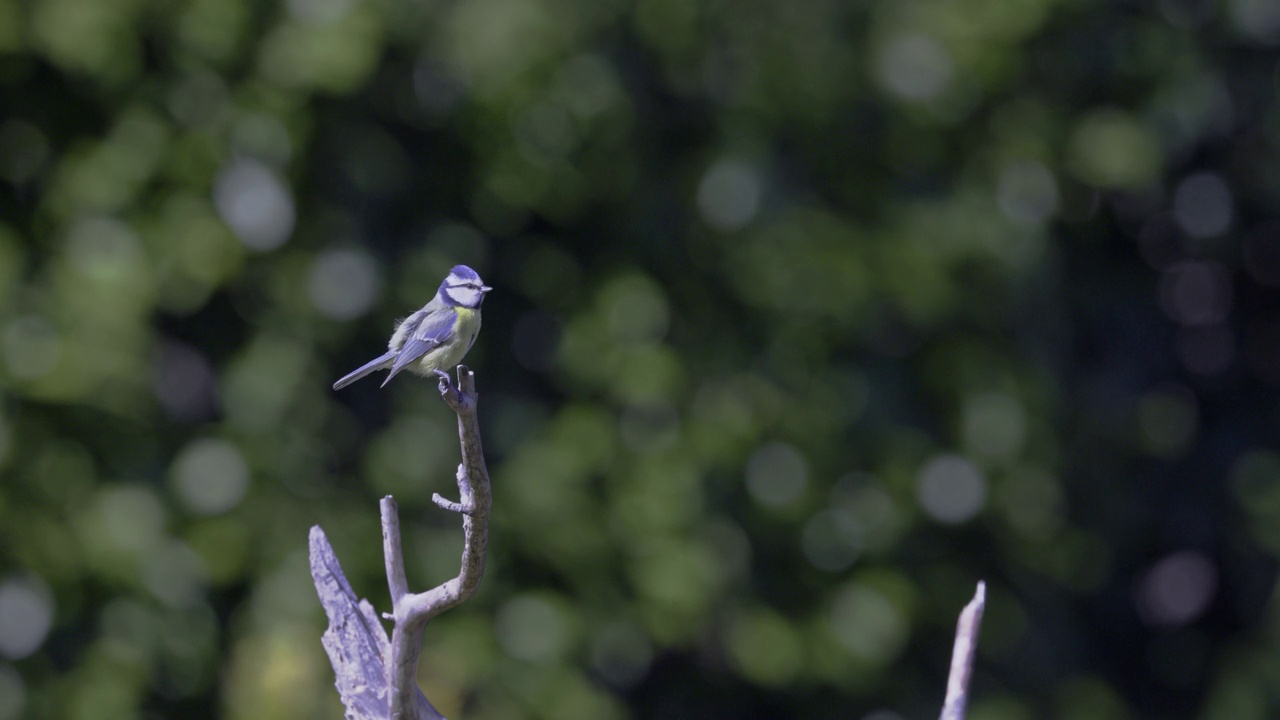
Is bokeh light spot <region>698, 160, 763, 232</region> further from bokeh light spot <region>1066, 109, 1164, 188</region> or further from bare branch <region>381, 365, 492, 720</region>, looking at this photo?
bare branch <region>381, 365, 492, 720</region>

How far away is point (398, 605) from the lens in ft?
5.80

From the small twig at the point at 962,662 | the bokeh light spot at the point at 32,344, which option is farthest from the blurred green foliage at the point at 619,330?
the small twig at the point at 962,662

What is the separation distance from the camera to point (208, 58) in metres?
4.00

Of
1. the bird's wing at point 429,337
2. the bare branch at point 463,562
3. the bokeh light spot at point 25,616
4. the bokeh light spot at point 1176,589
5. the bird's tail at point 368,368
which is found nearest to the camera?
the bare branch at point 463,562

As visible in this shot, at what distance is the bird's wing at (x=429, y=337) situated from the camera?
6.60 ft

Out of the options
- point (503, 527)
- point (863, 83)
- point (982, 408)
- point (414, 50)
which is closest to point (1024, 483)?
point (982, 408)

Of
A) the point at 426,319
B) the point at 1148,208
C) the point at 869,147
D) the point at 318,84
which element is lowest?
the point at 1148,208

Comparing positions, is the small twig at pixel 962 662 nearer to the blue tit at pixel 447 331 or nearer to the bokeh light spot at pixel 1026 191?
the blue tit at pixel 447 331

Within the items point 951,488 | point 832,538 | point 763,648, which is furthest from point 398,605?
point 951,488

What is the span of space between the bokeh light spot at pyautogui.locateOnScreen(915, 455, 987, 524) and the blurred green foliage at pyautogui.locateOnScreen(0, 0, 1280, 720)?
1cm

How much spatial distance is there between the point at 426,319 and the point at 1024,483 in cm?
328

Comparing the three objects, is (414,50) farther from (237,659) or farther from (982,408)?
(982,408)

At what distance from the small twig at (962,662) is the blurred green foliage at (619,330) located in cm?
250

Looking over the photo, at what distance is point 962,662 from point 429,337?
40.1 inches
